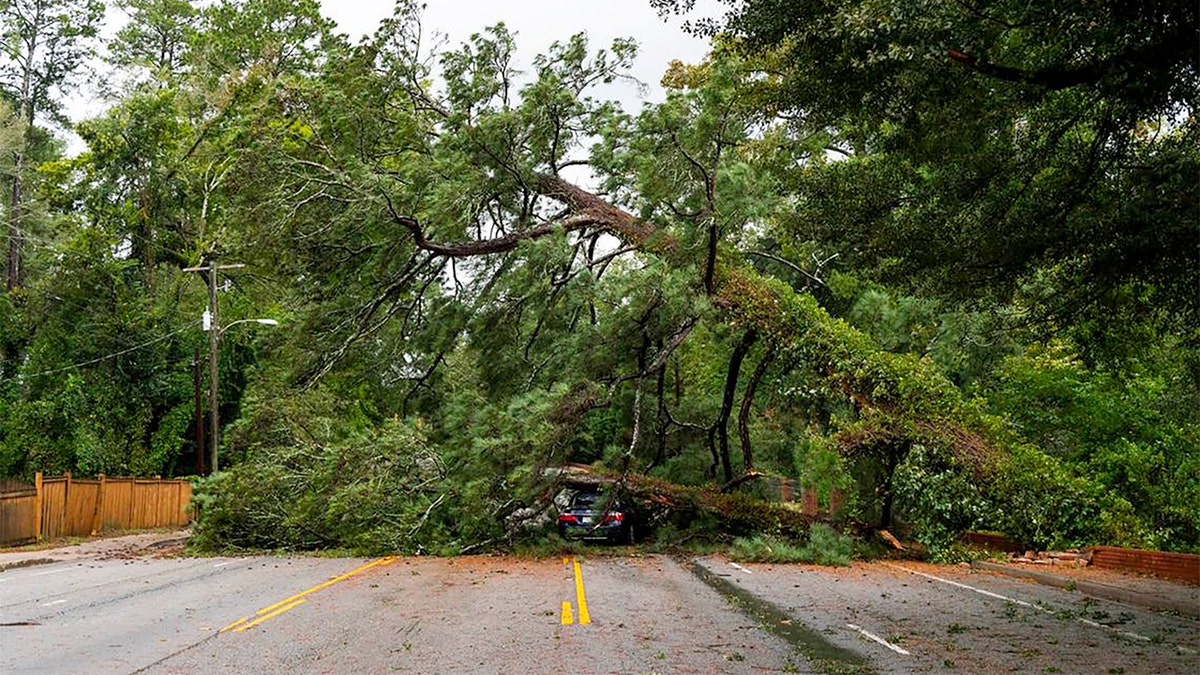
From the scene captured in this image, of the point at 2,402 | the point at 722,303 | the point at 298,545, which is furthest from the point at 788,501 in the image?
the point at 2,402

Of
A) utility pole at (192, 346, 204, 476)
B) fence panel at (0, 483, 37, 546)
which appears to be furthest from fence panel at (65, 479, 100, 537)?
utility pole at (192, 346, 204, 476)

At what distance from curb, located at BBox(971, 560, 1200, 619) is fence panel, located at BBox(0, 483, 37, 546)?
70.7 feet

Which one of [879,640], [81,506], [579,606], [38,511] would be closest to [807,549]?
[579,606]

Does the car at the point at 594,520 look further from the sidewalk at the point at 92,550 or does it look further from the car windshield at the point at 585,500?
the sidewalk at the point at 92,550

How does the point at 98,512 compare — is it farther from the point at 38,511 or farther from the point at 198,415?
the point at 198,415

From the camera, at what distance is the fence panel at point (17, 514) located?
2353cm

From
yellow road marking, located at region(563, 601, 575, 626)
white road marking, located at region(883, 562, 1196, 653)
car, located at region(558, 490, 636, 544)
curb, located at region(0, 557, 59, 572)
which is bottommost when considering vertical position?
white road marking, located at region(883, 562, 1196, 653)

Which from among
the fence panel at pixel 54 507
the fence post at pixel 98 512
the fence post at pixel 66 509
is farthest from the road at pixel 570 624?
the fence post at pixel 98 512

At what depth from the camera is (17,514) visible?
24156mm

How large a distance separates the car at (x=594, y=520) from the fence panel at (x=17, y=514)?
13.2 m

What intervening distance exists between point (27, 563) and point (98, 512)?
921 centimetres

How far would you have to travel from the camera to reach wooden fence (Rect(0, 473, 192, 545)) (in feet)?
79.4

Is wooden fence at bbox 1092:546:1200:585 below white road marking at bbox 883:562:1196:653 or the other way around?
the other way around

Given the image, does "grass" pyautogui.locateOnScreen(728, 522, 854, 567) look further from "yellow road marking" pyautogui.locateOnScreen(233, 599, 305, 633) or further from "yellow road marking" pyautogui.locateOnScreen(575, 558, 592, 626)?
"yellow road marking" pyautogui.locateOnScreen(233, 599, 305, 633)
